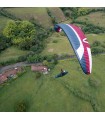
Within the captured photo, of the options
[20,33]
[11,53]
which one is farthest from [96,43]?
[11,53]

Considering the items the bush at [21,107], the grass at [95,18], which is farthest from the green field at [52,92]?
the grass at [95,18]

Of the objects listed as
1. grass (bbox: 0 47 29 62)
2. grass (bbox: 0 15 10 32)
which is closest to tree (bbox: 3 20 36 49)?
grass (bbox: 0 47 29 62)

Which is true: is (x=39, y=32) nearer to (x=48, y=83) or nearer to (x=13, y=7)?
(x=13, y=7)

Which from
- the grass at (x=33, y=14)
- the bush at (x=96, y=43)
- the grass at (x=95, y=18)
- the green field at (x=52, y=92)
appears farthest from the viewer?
the grass at (x=95, y=18)

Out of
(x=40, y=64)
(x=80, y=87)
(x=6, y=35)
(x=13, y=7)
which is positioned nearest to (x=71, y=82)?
(x=80, y=87)

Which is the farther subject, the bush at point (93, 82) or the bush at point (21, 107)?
the bush at point (93, 82)

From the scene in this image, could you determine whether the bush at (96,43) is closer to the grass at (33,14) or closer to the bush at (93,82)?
the bush at (93,82)
